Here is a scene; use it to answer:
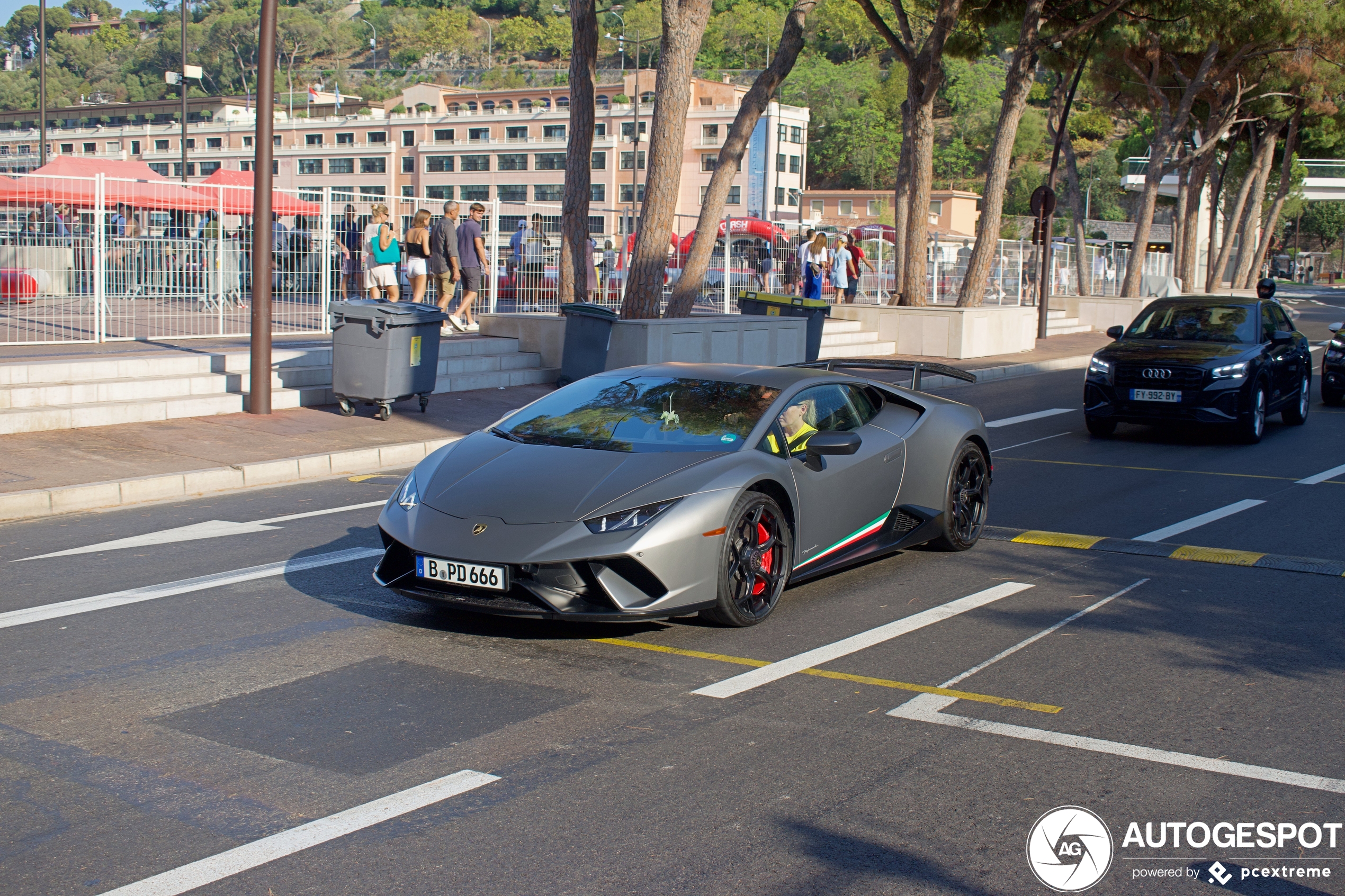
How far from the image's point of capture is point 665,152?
18781mm

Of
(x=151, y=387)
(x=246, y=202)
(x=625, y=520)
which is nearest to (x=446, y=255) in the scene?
(x=246, y=202)

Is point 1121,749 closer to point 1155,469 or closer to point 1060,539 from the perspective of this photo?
point 1060,539

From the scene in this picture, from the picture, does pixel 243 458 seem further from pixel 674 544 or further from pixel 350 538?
pixel 674 544

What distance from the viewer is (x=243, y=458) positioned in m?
10.8

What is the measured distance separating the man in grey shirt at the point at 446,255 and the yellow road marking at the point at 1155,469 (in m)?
8.73

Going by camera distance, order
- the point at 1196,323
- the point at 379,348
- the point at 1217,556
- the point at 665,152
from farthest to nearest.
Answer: the point at 665,152 < the point at 1196,323 < the point at 379,348 < the point at 1217,556

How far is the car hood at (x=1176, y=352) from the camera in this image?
1263 centimetres

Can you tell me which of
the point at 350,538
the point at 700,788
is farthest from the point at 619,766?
the point at 350,538

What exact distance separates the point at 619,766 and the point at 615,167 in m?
99.4

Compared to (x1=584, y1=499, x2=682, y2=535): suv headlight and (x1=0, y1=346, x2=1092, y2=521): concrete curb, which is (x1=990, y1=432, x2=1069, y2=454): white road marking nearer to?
(x1=0, y1=346, x2=1092, y2=521): concrete curb

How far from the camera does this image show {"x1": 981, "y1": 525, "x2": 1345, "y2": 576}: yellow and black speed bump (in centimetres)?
749

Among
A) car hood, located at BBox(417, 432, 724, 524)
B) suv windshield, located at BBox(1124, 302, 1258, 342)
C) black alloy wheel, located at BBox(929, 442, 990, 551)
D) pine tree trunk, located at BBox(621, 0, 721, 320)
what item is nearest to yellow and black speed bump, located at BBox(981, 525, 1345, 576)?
black alloy wheel, located at BBox(929, 442, 990, 551)

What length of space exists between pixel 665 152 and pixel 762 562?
1369 centimetres

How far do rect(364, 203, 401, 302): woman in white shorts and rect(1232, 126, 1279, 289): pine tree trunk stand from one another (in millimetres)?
44908
